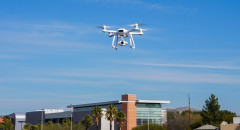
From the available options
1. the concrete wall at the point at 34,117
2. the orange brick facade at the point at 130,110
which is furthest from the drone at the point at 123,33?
the concrete wall at the point at 34,117

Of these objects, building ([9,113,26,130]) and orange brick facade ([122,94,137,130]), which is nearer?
orange brick facade ([122,94,137,130])

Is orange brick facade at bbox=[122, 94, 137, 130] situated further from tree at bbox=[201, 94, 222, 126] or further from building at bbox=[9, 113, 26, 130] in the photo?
building at bbox=[9, 113, 26, 130]

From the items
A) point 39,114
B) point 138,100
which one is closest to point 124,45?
point 138,100

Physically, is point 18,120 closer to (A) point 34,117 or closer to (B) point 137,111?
(A) point 34,117

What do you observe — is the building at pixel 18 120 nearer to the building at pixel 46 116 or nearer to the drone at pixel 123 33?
the building at pixel 46 116

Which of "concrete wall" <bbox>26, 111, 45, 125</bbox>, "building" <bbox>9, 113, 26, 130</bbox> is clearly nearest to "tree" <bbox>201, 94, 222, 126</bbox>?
"concrete wall" <bbox>26, 111, 45, 125</bbox>

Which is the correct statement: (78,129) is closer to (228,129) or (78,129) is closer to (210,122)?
(210,122)
